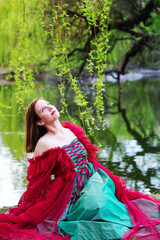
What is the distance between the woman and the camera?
2.43m

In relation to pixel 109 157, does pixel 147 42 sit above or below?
above

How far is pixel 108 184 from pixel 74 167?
0.30 metres

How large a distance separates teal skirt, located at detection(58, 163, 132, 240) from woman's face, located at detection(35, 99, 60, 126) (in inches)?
19.7

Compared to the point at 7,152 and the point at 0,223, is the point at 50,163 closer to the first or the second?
the point at 0,223

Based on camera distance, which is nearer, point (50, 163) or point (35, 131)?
point (50, 163)

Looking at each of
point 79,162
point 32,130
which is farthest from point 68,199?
point 32,130

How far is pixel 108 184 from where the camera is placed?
2.75 m

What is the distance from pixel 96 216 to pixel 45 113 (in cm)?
78

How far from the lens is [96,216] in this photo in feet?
7.99

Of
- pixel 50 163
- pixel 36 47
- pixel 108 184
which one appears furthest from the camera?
pixel 36 47

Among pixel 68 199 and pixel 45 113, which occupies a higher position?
pixel 45 113

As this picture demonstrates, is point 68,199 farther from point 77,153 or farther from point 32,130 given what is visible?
point 32,130

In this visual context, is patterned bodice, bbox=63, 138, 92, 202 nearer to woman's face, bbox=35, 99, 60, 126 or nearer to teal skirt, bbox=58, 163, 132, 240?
teal skirt, bbox=58, 163, 132, 240

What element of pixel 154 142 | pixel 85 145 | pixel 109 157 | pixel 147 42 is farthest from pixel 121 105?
pixel 85 145
